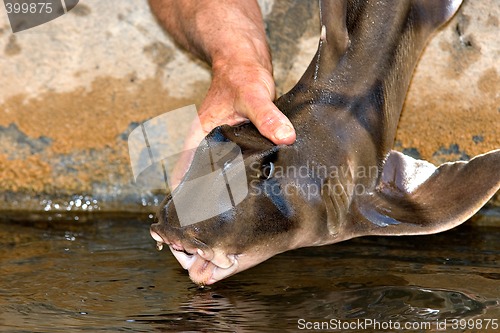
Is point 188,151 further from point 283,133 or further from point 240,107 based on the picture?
point 283,133

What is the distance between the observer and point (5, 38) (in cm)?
518

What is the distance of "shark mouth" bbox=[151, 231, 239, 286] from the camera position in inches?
127

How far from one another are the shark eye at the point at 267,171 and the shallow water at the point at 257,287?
20.6 inches

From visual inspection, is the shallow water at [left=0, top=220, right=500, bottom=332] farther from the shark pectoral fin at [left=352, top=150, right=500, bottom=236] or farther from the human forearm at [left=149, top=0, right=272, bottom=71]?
the human forearm at [left=149, top=0, right=272, bottom=71]

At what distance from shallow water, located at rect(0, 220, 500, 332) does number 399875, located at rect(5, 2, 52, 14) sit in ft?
4.24

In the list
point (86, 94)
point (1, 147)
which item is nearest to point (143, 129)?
point (86, 94)

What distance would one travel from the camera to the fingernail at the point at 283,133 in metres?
3.46

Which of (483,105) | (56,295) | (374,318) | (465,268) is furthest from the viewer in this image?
(483,105)

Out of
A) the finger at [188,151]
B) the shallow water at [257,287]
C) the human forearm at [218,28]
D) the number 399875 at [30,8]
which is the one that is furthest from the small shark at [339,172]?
the number 399875 at [30,8]

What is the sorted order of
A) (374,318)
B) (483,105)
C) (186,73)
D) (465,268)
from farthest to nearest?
(186,73) → (483,105) → (465,268) → (374,318)

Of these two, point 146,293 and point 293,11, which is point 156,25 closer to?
point 293,11


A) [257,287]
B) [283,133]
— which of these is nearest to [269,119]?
[283,133]

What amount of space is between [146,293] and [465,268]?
53.0 inches

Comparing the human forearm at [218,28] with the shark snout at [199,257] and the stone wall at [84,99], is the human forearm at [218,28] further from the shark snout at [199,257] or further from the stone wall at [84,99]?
the shark snout at [199,257]
